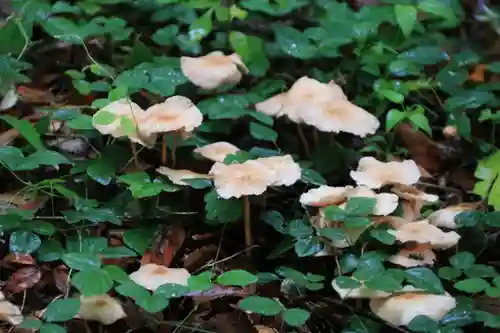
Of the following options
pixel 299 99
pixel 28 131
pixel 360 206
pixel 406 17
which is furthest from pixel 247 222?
pixel 406 17

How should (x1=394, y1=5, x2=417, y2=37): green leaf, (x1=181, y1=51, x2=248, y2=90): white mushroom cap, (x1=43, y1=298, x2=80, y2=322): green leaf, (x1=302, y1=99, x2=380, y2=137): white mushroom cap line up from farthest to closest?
(x1=394, y1=5, x2=417, y2=37): green leaf, (x1=181, y1=51, x2=248, y2=90): white mushroom cap, (x1=302, y1=99, x2=380, y2=137): white mushroom cap, (x1=43, y1=298, x2=80, y2=322): green leaf

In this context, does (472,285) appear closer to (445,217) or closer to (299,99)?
(445,217)

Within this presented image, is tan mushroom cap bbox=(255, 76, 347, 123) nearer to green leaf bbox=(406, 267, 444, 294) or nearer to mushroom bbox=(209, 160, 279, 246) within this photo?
mushroom bbox=(209, 160, 279, 246)

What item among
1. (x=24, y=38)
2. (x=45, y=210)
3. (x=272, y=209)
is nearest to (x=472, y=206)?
(x=272, y=209)

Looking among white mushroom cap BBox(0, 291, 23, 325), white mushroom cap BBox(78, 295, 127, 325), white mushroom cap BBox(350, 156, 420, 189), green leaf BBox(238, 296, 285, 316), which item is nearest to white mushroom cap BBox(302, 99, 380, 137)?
white mushroom cap BBox(350, 156, 420, 189)

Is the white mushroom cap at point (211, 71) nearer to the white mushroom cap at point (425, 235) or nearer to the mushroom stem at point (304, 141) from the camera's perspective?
the mushroom stem at point (304, 141)

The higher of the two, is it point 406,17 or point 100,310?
point 406,17
